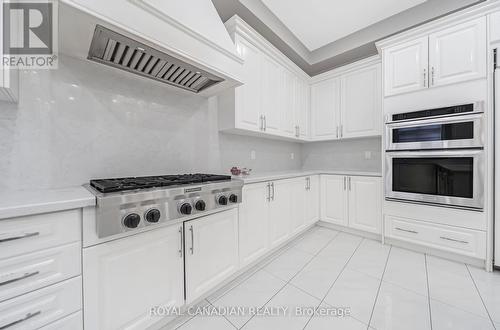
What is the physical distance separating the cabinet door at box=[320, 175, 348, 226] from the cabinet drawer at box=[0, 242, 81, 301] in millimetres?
2821

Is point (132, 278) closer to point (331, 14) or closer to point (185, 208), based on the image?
point (185, 208)

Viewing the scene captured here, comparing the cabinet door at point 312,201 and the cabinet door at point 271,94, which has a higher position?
the cabinet door at point 271,94

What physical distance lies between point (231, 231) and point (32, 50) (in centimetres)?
168

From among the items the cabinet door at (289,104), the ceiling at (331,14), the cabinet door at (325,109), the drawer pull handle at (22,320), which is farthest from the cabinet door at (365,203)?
the drawer pull handle at (22,320)

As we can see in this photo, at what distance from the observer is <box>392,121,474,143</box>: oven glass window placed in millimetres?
1850

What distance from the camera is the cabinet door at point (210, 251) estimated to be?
1293 mm

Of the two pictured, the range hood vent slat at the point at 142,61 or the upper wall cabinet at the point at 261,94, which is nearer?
the range hood vent slat at the point at 142,61

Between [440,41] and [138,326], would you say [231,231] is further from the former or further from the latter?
[440,41]

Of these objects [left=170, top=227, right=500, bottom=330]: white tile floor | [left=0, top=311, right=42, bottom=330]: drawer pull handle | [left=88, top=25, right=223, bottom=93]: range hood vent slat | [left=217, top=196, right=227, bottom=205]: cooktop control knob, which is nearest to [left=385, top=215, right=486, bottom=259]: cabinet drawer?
[left=170, top=227, right=500, bottom=330]: white tile floor

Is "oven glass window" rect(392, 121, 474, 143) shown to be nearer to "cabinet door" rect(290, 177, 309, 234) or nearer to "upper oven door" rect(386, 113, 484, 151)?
"upper oven door" rect(386, 113, 484, 151)

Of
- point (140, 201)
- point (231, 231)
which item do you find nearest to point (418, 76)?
point (231, 231)

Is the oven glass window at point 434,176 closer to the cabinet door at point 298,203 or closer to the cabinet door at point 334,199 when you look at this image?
the cabinet door at point 334,199

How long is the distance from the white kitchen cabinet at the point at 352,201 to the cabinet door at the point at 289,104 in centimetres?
93

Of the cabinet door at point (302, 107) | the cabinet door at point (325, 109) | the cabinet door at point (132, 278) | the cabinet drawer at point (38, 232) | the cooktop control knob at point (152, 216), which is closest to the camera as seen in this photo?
the cabinet drawer at point (38, 232)
